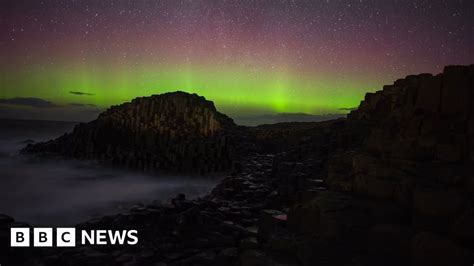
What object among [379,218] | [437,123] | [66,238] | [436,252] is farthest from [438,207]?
[66,238]

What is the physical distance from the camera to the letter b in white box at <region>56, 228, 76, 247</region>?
13.8m

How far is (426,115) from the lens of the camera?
36.9ft

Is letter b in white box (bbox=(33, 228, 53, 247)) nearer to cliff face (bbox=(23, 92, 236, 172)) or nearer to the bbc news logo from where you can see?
the bbc news logo

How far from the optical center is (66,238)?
1441 centimetres

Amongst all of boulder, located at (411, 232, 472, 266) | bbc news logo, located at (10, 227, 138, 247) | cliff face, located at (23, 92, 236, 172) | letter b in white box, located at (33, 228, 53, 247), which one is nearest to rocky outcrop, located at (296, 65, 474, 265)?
boulder, located at (411, 232, 472, 266)

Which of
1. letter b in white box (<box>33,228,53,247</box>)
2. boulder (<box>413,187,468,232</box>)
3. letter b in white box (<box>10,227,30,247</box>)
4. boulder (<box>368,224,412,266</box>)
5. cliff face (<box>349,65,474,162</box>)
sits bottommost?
letter b in white box (<box>33,228,53,247</box>)

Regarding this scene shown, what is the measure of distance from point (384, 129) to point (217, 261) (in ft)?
23.7

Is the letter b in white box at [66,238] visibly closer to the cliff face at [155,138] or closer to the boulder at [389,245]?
the boulder at [389,245]

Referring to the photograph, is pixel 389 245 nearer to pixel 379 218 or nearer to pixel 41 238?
pixel 379 218

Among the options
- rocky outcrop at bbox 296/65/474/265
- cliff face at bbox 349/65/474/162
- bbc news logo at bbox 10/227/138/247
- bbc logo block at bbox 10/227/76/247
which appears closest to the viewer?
rocky outcrop at bbox 296/65/474/265

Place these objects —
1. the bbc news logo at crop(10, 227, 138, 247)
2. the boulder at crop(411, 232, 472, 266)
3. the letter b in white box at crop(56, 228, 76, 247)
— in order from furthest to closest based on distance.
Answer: the letter b in white box at crop(56, 228, 76, 247)
the bbc news logo at crop(10, 227, 138, 247)
the boulder at crop(411, 232, 472, 266)

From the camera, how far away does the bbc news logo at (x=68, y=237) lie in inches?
536

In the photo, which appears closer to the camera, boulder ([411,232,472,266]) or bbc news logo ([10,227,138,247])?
boulder ([411,232,472,266])

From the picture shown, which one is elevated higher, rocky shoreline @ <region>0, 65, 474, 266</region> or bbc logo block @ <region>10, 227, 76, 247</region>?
rocky shoreline @ <region>0, 65, 474, 266</region>
